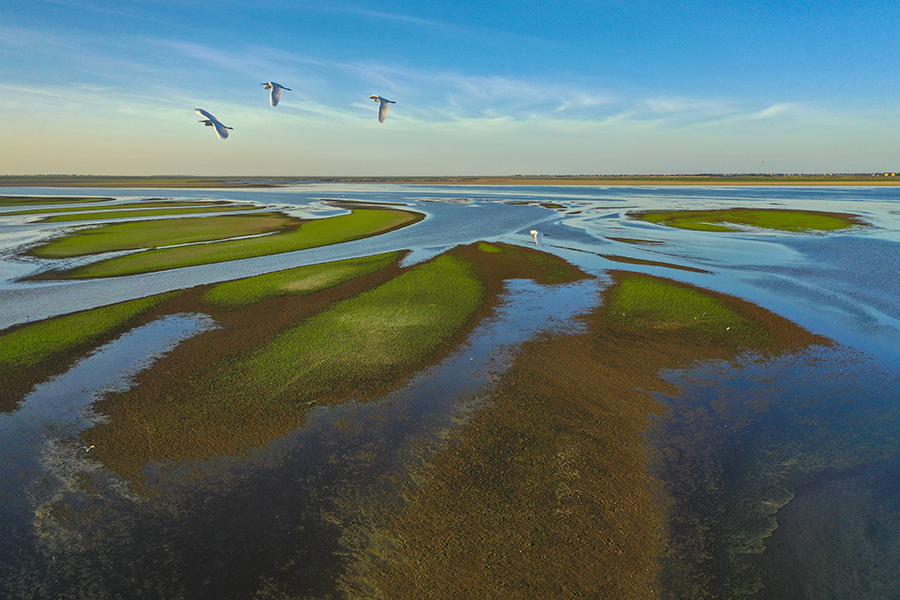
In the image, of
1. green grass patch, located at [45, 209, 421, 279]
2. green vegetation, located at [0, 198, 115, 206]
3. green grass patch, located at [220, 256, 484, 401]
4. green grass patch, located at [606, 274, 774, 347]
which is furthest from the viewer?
green vegetation, located at [0, 198, 115, 206]

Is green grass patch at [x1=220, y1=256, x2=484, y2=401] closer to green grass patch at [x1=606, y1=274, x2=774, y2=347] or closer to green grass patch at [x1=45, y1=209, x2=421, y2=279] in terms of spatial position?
green grass patch at [x1=606, y1=274, x2=774, y2=347]

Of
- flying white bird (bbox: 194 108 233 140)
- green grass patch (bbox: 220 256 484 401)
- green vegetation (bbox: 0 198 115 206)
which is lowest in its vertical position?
green grass patch (bbox: 220 256 484 401)

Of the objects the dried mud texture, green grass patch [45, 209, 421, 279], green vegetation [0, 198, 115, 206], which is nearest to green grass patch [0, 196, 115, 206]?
green vegetation [0, 198, 115, 206]

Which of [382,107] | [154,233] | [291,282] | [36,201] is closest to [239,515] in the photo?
[291,282]

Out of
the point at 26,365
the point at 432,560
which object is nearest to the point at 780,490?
the point at 432,560

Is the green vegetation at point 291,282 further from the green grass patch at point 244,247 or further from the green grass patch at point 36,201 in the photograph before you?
the green grass patch at point 36,201

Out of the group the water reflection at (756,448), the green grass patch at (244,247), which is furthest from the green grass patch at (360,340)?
the green grass patch at (244,247)
